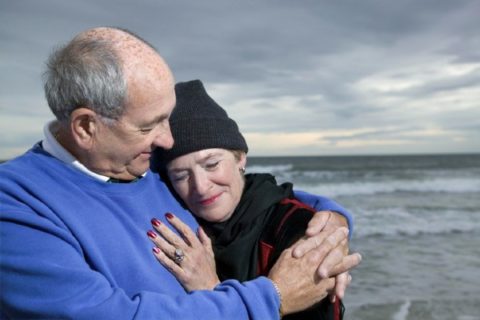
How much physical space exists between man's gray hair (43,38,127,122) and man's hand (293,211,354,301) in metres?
0.96

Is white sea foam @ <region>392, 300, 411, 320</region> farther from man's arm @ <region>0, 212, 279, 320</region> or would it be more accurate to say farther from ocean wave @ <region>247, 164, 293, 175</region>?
ocean wave @ <region>247, 164, 293, 175</region>

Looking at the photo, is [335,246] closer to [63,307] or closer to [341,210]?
[341,210]

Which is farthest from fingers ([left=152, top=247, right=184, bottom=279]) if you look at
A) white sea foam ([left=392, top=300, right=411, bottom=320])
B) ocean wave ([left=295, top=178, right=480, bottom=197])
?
ocean wave ([left=295, top=178, right=480, bottom=197])

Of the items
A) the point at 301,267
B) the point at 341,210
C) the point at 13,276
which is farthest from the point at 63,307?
the point at 341,210

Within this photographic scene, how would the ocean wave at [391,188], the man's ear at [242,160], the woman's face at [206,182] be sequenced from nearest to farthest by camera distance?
the woman's face at [206,182] → the man's ear at [242,160] → the ocean wave at [391,188]

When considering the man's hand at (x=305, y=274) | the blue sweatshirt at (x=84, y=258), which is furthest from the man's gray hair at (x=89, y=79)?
the man's hand at (x=305, y=274)

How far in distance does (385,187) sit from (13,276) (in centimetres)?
2354

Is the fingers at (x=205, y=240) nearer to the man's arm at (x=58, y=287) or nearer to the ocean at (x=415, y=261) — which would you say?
the man's arm at (x=58, y=287)

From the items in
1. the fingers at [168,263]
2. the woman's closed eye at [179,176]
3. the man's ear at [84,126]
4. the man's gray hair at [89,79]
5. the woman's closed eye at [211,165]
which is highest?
the man's gray hair at [89,79]

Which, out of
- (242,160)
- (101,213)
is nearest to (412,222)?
(242,160)

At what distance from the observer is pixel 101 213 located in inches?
70.6

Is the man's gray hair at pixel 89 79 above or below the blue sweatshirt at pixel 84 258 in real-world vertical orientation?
above

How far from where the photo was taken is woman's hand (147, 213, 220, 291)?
1991mm

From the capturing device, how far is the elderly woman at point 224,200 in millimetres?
2273
